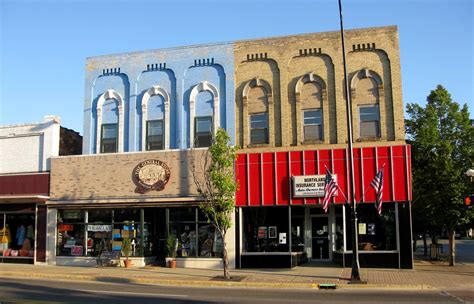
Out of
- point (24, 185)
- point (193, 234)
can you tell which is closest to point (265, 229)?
point (193, 234)

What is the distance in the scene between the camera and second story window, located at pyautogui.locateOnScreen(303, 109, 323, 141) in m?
24.3

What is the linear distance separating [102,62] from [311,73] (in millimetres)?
11286

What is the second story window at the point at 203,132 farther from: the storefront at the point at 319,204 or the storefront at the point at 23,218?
the storefront at the point at 23,218

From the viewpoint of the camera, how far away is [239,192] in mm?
24031

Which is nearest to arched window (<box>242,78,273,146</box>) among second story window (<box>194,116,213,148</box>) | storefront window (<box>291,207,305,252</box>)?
second story window (<box>194,116,213,148</box>)

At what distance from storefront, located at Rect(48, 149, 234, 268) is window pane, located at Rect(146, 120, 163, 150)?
870mm

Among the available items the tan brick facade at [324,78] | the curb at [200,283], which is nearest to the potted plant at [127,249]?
the curb at [200,283]

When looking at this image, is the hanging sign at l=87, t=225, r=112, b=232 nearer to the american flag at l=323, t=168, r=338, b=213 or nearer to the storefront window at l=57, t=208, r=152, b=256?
the storefront window at l=57, t=208, r=152, b=256

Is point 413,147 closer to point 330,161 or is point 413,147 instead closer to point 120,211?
point 330,161

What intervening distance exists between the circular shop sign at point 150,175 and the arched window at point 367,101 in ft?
30.7

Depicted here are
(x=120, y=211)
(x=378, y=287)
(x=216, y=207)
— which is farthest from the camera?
(x=120, y=211)

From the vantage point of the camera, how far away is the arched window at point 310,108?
79.5 ft

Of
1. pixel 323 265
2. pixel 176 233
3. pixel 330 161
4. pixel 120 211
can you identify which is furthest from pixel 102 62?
pixel 323 265

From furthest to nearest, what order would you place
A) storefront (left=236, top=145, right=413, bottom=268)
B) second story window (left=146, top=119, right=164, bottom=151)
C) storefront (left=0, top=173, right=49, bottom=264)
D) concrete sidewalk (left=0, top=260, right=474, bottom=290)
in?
storefront (left=0, top=173, right=49, bottom=264)
second story window (left=146, top=119, right=164, bottom=151)
storefront (left=236, top=145, right=413, bottom=268)
concrete sidewalk (left=0, top=260, right=474, bottom=290)
